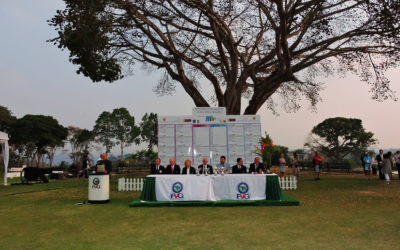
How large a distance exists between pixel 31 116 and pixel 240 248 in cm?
4798

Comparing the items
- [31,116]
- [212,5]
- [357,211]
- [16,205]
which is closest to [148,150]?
[31,116]

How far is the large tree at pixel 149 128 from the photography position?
49625 mm

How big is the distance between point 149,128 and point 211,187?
4404cm

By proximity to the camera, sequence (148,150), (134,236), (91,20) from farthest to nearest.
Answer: (148,150) → (91,20) → (134,236)

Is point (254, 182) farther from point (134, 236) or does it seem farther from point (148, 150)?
point (148, 150)

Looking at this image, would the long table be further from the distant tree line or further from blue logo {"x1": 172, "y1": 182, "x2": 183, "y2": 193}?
the distant tree line

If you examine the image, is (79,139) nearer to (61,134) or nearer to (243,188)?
(61,134)

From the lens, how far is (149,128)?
52125 millimetres

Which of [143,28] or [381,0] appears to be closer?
[381,0]

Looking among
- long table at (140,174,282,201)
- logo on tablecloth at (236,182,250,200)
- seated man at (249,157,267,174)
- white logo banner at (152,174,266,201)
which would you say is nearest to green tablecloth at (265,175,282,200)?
long table at (140,174,282,201)

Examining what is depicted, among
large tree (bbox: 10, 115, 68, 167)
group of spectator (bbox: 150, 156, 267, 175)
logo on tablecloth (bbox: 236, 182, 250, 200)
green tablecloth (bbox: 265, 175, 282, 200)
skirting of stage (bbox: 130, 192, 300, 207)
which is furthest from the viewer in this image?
large tree (bbox: 10, 115, 68, 167)

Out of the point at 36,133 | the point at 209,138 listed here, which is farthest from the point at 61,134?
the point at 209,138

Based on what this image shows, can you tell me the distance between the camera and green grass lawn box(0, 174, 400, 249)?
4.92 meters

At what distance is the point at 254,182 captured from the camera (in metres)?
9.04
